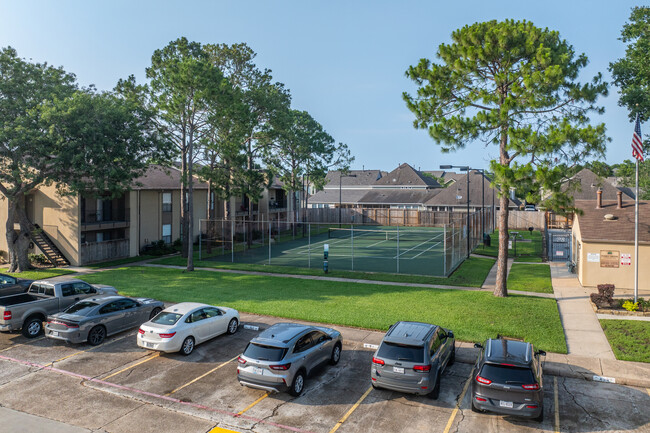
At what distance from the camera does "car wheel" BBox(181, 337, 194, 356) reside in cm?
1477

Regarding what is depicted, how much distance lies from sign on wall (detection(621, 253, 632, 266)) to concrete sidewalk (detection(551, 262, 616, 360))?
235 cm

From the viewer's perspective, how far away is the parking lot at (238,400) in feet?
34.4

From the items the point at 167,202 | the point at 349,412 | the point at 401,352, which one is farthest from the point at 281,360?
the point at 167,202

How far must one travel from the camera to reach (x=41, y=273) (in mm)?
29766

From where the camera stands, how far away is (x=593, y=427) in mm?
10297

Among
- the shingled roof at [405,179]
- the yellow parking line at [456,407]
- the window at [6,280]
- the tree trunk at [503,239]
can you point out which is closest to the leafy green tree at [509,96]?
the tree trunk at [503,239]

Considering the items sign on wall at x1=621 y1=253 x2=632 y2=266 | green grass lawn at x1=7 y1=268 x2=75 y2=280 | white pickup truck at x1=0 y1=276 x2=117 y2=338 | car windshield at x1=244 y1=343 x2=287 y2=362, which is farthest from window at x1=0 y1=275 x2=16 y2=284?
sign on wall at x1=621 y1=253 x2=632 y2=266

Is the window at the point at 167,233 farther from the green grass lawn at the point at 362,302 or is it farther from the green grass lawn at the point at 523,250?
the green grass lawn at the point at 523,250

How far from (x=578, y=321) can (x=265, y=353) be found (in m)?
13.5

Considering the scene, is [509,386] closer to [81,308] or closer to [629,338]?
[629,338]

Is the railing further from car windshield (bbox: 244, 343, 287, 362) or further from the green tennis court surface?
car windshield (bbox: 244, 343, 287, 362)

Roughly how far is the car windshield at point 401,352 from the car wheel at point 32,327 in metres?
13.0

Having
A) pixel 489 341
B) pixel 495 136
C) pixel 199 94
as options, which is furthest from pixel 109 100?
pixel 489 341

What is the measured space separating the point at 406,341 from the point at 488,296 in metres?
12.4
